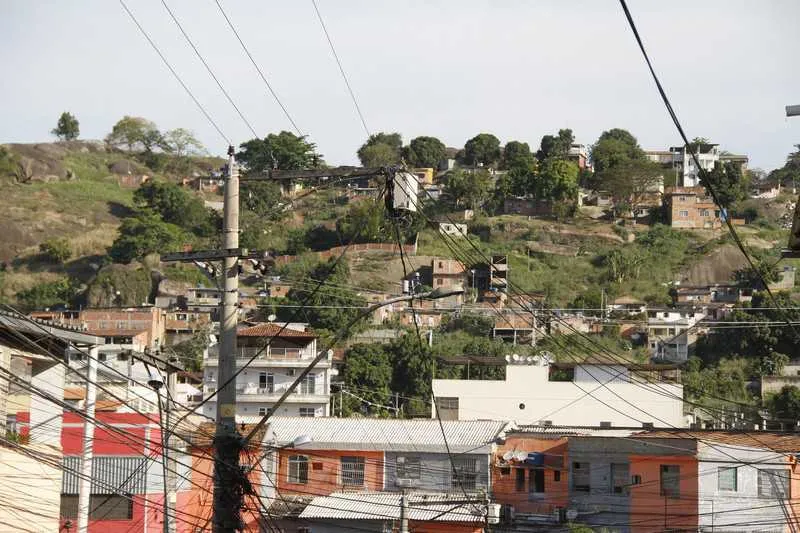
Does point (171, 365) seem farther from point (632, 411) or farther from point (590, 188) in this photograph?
point (590, 188)

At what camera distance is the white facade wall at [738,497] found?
137 feet

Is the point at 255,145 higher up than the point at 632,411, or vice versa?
the point at 255,145

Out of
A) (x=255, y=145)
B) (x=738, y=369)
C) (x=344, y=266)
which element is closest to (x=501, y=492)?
(x=738, y=369)

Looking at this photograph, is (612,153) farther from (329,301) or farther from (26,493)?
(26,493)

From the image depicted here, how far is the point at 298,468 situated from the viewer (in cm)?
4812

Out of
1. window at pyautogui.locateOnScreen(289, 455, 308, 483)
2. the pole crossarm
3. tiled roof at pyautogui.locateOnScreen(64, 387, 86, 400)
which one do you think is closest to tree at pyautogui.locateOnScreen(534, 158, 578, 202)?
window at pyautogui.locateOnScreen(289, 455, 308, 483)

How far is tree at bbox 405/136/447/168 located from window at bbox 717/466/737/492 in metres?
128

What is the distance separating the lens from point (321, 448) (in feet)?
156

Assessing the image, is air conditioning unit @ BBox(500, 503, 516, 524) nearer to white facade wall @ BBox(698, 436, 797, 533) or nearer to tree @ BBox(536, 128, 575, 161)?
white facade wall @ BBox(698, 436, 797, 533)

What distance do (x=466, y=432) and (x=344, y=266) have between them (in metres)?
76.8

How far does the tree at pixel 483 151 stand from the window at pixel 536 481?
4845 inches

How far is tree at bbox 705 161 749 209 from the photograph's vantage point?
473ft

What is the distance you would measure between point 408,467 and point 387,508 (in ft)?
16.7

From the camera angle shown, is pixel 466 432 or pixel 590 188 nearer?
pixel 466 432
